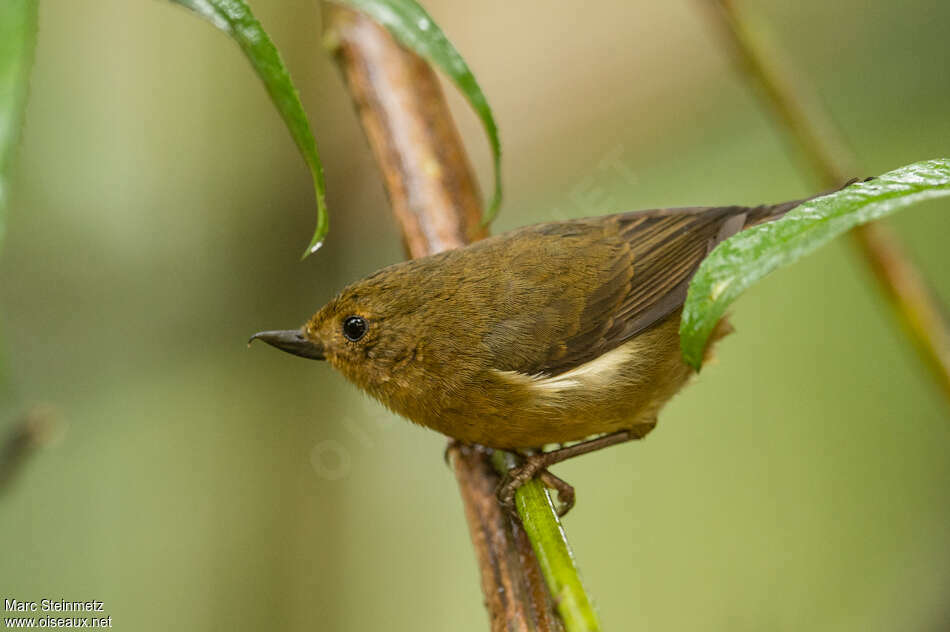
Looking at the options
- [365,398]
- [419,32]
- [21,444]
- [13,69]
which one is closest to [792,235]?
[419,32]

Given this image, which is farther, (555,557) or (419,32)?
(555,557)

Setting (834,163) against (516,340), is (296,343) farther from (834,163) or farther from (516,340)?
(834,163)

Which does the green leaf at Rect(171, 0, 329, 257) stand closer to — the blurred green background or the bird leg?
the bird leg

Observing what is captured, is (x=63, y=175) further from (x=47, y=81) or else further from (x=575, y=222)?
(x=575, y=222)

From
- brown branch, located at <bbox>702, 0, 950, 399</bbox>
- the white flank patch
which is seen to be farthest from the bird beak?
brown branch, located at <bbox>702, 0, 950, 399</bbox>

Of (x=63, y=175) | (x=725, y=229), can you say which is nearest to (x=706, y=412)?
(x=725, y=229)
